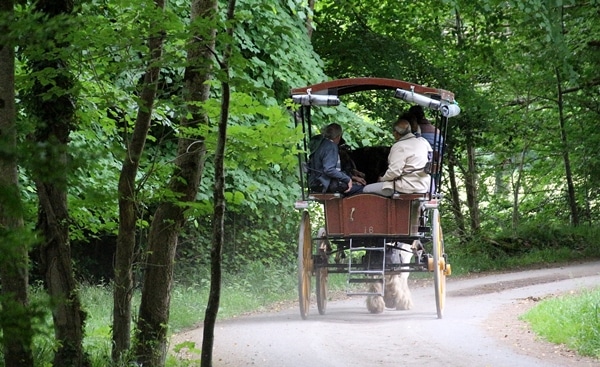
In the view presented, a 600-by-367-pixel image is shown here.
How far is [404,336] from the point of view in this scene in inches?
466

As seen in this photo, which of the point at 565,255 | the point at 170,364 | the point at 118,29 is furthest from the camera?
the point at 565,255

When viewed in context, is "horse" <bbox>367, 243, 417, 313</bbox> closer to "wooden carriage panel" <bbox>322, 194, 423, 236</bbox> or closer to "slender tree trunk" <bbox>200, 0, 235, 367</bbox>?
"wooden carriage panel" <bbox>322, 194, 423, 236</bbox>

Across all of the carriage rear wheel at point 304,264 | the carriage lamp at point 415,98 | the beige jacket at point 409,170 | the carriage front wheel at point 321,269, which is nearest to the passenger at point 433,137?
the beige jacket at point 409,170

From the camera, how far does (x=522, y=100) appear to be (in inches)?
961

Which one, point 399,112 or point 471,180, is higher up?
point 399,112

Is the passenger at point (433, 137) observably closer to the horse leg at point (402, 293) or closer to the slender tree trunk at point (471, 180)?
the horse leg at point (402, 293)

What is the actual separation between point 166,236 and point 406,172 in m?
4.51

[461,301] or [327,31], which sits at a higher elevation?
[327,31]

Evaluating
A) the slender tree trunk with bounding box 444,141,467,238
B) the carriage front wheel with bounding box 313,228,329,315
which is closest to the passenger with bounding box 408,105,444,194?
the carriage front wheel with bounding box 313,228,329,315

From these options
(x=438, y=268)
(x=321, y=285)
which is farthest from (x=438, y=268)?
(x=321, y=285)

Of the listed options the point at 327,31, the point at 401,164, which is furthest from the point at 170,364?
the point at 327,31

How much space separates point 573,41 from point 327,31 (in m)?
5.20

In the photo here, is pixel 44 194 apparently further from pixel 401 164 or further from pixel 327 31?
pixel 327 31

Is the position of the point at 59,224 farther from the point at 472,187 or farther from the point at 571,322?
the point at 472,187
